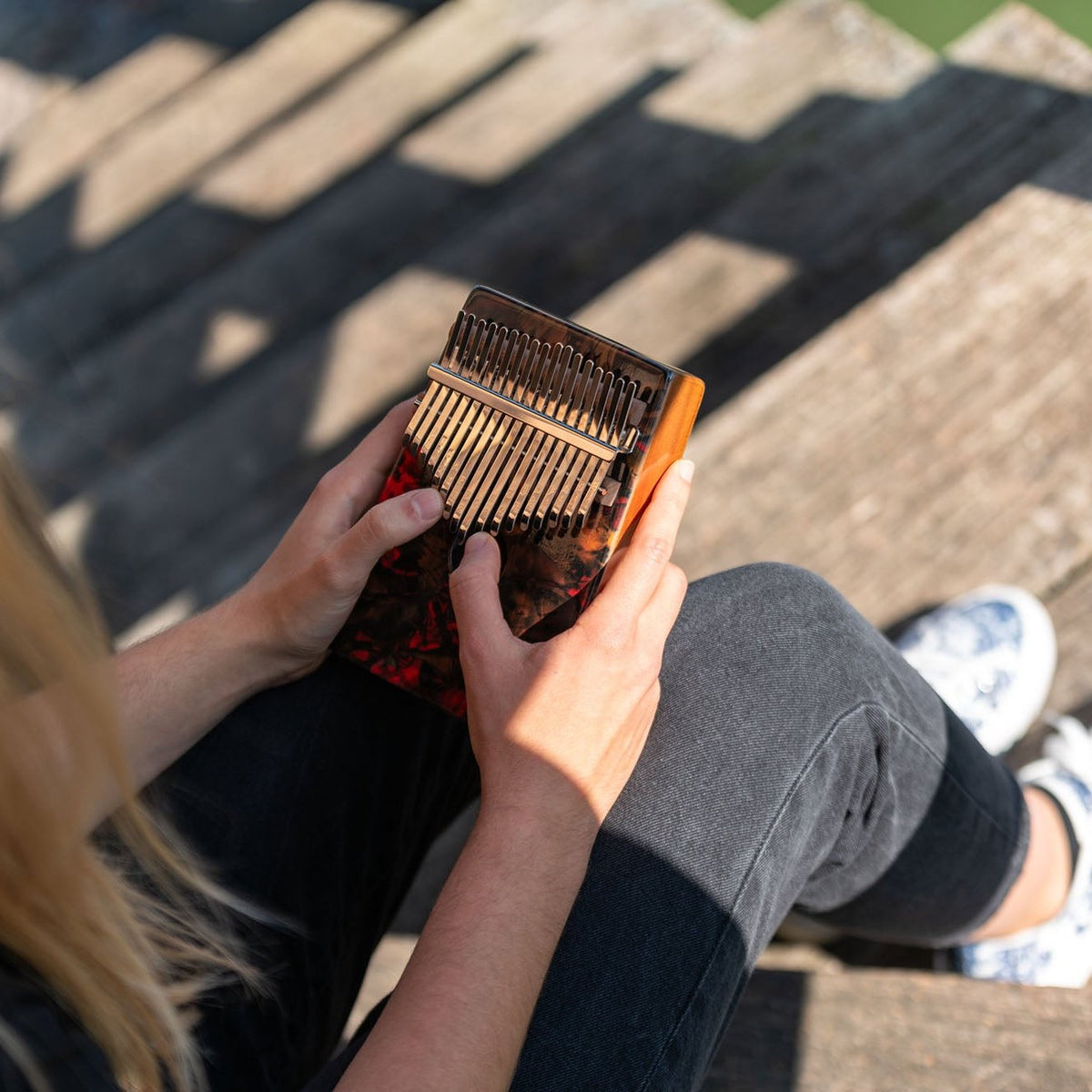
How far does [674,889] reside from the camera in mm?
846

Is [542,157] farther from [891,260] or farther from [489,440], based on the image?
[489,440]

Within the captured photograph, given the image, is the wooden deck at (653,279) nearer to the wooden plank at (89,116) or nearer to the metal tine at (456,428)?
the wooden plank at (89,116)

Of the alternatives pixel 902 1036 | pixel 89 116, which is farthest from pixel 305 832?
pixel 89 116

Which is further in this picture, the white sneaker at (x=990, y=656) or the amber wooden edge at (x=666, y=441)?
the white sneaker at (x=990, y=656)

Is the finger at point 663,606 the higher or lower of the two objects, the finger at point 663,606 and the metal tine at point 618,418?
the lower

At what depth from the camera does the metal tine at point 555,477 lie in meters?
0.93

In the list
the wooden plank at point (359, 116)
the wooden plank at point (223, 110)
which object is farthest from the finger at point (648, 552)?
the wooden plank at point (223, 110)

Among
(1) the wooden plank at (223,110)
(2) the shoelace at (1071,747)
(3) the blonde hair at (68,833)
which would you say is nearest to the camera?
(3) the blonde hair at (68,833)

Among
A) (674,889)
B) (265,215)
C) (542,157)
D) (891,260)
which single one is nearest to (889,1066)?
(674,889)

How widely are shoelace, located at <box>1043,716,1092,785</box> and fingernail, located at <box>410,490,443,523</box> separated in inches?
38.9

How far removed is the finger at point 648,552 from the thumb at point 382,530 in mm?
176

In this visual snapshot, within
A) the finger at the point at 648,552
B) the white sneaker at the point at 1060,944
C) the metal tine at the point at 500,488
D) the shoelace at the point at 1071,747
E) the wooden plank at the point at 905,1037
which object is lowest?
the white sneaker at the point at 1060,944

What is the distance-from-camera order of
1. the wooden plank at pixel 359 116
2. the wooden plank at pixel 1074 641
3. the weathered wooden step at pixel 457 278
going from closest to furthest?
the wooden plank at pixel 1074 641 → the weathered wooden step at pixel 457 278 → the wooden plank at pixel 359 116

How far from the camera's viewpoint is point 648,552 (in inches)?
35.0
